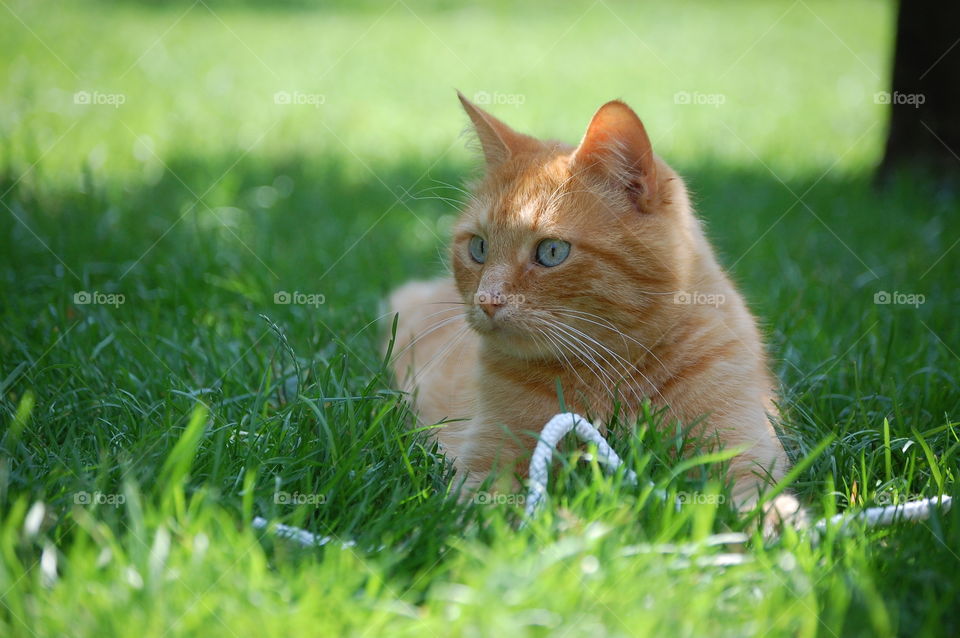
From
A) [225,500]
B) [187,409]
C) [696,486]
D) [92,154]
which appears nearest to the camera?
[225,500]

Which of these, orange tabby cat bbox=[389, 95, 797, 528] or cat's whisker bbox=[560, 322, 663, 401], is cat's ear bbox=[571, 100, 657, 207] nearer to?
orange tabby cat bbox=[389, 95, 797, 528]

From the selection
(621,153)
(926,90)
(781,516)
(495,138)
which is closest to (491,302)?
(621,153)

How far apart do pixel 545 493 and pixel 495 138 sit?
1269 millimetres

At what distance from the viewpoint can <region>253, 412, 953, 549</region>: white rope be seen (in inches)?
70.4

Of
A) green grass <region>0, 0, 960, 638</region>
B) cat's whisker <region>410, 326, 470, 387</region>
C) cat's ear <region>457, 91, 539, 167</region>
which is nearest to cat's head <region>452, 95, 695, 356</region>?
cat's ear <region>457, 91, 539, 167</region>

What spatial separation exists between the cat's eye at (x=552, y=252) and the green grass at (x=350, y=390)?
0.51 metres

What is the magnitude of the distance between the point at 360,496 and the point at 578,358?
0.70 m

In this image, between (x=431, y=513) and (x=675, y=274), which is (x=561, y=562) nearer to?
(x=431, y=513)

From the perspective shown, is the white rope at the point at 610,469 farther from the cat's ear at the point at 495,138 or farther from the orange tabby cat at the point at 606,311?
the cat's ear at the point at 495,138

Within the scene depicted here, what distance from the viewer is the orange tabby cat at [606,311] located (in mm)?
2236

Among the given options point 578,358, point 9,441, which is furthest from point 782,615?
point 9,441

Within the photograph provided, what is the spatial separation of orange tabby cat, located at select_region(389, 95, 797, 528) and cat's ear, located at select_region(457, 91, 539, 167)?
0.64 feet

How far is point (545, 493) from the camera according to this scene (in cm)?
185

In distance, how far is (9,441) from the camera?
2.10 metres
